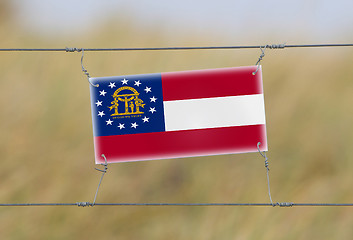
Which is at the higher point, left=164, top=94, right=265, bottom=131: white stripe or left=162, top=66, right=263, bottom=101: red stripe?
left=162, top=66, right=263, bottom=101: red stripe

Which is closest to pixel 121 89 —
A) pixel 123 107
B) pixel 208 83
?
pixel 123 107

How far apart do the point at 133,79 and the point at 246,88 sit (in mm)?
1519

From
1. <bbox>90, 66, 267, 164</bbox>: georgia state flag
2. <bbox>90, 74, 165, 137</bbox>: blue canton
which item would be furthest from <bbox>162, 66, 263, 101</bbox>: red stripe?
<bbox>90, 74, 165, 137</bbox>: blue canton

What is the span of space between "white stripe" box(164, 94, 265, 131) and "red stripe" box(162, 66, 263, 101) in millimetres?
79

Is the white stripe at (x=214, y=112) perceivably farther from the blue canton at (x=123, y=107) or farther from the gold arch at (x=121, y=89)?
the gold arch at (x=121, y=89)

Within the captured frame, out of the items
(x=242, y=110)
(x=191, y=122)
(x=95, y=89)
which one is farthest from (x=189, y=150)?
(x=95, y=89)

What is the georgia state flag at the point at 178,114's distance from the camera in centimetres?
712

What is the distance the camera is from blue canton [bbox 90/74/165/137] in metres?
7.12

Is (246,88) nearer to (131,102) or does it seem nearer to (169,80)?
(169,80)

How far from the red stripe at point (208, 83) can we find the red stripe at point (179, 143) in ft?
1.61

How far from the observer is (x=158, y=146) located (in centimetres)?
714

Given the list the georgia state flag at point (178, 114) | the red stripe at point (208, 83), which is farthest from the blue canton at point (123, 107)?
the red stripe at point (208, 83)

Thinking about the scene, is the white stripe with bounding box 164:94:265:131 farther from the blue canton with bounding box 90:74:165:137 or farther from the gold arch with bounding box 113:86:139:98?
the gold arch with bounding box 113:86:139:98

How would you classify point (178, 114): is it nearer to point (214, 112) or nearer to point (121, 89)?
point (214, 112)
